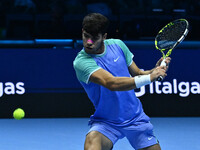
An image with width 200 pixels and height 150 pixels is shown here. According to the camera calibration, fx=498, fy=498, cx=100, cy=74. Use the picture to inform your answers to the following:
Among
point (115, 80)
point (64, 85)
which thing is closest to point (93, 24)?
point (115, 80)

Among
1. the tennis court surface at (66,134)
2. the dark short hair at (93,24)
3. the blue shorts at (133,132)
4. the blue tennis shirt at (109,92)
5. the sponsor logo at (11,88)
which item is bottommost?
the tennis court surface at (66,134)

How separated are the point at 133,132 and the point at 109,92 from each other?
1.32 feet

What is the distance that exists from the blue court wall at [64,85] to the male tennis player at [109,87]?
13.0 ft

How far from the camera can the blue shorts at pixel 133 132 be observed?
13.3 feet

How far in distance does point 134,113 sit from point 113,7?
26.8ft

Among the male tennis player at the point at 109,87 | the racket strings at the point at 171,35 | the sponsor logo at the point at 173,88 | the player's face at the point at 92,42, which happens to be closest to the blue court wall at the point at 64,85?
the sponsor logo at the point at 173,88

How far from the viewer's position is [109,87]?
12.5ft

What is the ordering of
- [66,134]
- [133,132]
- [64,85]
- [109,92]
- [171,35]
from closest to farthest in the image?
[109,92] → [133,132] → [171,35] → [66,134] → [64,85]

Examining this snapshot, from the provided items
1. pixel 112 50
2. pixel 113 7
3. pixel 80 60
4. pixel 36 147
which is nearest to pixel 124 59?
pixel 112 50

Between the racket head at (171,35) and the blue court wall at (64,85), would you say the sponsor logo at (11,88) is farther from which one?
the racket head at (171,35)

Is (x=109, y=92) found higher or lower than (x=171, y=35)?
lower

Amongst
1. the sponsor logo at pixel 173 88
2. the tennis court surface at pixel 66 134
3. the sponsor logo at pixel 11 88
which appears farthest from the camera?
the sponsor logo at pixel 173 88

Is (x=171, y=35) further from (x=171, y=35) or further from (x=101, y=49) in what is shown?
(x=101, y=49)

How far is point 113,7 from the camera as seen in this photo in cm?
1205
